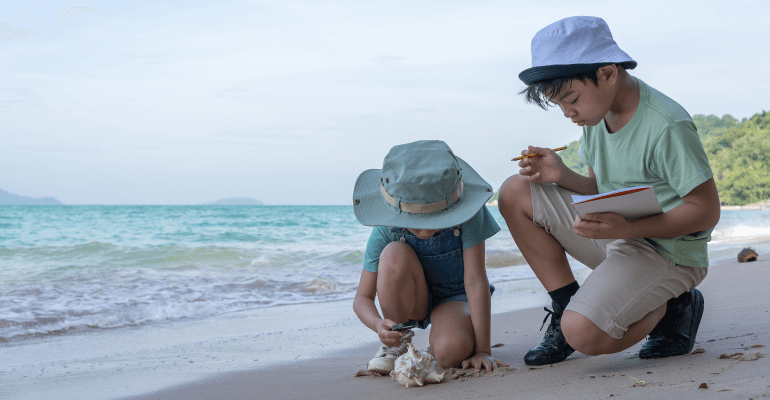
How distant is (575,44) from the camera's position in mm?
1924

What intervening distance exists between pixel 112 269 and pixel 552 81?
20.7ft

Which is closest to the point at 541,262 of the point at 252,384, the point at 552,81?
the point at 552,81

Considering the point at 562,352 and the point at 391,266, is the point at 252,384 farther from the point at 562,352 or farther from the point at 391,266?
the point at 562,352

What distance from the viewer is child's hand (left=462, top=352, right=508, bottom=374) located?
2.10m

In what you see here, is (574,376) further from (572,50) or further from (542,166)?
(572,50)

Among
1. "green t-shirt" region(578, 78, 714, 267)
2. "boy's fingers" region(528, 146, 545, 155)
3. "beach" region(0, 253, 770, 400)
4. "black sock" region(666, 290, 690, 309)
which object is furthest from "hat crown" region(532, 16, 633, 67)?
"beach" region(0, 253, 770, 400)

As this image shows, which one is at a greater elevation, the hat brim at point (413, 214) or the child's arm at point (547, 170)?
the child's arm at point (547, 170)

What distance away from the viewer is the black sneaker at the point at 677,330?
2.02 metres

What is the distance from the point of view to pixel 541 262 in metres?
2.32

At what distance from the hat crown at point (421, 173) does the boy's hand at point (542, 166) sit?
10.6 inches

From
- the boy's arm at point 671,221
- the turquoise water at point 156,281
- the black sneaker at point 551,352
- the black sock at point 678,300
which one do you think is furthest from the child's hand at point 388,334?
the turquoise water at point 156,281

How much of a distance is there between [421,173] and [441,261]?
509mm

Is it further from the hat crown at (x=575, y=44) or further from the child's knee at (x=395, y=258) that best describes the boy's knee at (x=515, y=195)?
the hat crown at (x=575, y=44)

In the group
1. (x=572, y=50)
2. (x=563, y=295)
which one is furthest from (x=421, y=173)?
(x=563, y=295)
